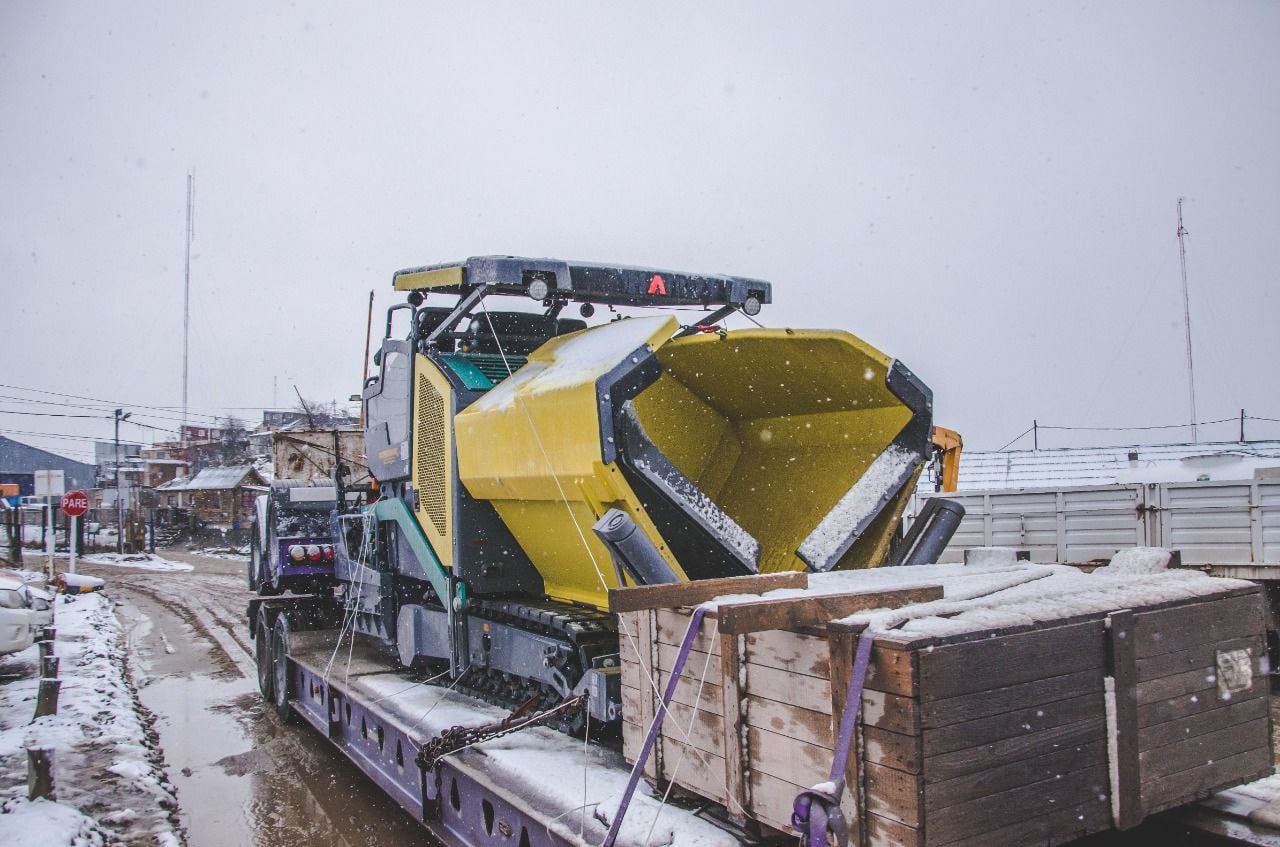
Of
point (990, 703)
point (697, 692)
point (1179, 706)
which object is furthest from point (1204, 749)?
point (697, 692)

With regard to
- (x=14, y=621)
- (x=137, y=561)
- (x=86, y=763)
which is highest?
(x=14, y=621)

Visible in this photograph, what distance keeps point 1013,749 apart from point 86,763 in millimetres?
6690

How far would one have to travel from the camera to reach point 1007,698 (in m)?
2.51

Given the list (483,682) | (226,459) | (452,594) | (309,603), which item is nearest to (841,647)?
(452,594)

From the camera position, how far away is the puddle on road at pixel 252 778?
19.1 feet

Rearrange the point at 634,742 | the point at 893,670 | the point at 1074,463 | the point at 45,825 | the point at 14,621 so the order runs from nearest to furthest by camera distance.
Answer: the point at 893,670 < the point at 634,742 < the point at 45,825 < the point at 14,621 < the point at 1074,463

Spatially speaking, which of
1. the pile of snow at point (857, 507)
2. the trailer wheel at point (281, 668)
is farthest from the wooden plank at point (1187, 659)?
the trailer wheel at point (281, 668)

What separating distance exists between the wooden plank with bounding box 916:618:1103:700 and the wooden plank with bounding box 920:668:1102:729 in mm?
16

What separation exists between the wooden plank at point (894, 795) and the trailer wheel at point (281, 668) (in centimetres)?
702

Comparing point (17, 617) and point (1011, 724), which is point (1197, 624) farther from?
point (17, 617)

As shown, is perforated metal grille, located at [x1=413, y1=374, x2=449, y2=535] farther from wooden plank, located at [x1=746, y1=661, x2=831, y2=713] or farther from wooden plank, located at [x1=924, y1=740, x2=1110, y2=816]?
wooden plank, located at [x1=924, y1=740, x2=1110, y2=816]

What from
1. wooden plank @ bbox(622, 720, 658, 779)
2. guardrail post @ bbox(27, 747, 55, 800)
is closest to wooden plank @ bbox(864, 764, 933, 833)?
wooden plank @ bbox(622, 720, 658, 779)

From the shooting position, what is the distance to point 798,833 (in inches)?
96.3

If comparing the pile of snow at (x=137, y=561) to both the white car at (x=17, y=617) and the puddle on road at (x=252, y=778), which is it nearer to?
the white car at (x=17, y=617)
